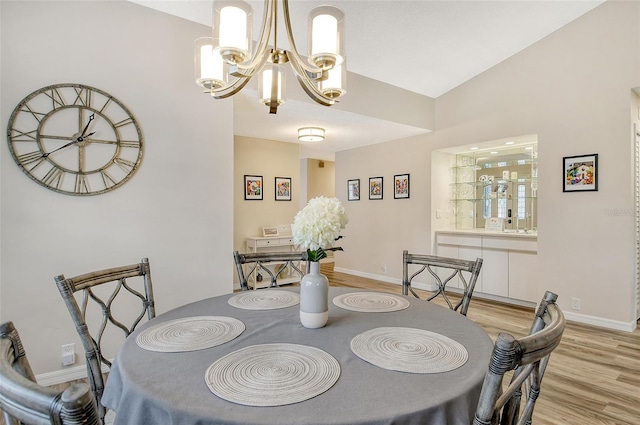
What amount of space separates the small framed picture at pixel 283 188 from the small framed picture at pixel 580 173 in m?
3.67

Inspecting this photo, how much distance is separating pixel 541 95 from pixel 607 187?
121 cm

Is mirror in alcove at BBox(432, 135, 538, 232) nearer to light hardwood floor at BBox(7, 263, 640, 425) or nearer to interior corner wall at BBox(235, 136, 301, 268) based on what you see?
light hardwood floor at BBox(7, 263, 640, 425)

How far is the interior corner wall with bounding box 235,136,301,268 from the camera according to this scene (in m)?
4.99

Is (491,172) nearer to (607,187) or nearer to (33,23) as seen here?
(607,187)

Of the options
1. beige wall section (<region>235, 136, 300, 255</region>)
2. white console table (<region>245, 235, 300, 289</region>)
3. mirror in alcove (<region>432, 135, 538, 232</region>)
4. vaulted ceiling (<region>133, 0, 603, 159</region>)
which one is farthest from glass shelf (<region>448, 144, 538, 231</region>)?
white console table (<region>245, 235, 300, 289</region>)

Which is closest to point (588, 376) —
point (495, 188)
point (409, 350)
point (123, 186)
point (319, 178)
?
point (409, 350)

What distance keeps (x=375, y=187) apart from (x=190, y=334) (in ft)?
15.9

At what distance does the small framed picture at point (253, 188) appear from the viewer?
5059 millimetres

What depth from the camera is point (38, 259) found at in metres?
2.20

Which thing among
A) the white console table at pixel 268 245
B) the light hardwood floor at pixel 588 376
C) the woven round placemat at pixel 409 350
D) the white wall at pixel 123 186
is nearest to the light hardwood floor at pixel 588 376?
the light hardwood floor at pixel 588 376

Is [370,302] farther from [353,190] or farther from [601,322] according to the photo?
[353,190]

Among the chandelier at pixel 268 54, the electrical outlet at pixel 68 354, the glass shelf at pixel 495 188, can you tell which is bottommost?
the electrical outlet at pixel 68 354

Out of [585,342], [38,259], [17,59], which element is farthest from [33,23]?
[585,342]

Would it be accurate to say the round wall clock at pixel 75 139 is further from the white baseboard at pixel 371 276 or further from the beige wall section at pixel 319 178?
the beige wall section at pixel 319 178
